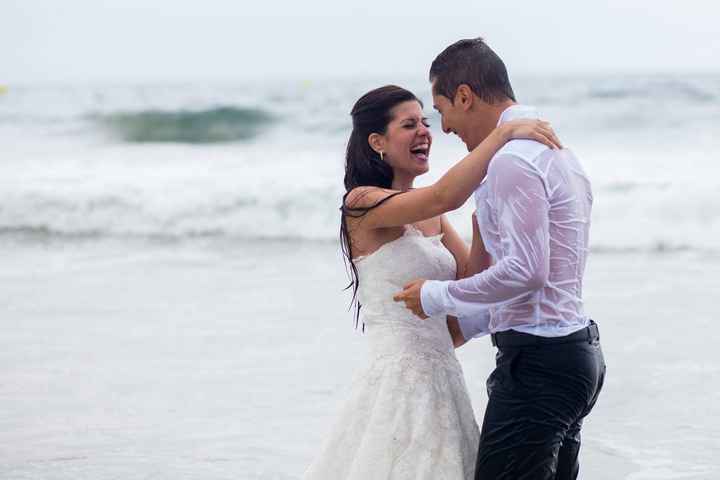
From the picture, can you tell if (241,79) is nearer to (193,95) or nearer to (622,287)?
(193,95)

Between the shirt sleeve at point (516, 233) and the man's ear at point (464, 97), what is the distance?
0.75ft

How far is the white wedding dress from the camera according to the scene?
10.3 ft

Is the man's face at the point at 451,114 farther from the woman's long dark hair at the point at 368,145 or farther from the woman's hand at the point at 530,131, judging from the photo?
the woman's long dark hair at the point at 368,145

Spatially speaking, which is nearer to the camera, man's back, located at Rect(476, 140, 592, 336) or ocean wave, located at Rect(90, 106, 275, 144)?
man's back, located at Rect(476, 140, 592, 336)

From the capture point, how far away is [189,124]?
23516 mm

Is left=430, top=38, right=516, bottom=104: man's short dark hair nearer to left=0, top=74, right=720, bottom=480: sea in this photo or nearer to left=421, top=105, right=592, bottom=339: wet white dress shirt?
left=421, top=105, right=592, bottom=339: wet white dress shirt

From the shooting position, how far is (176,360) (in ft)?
22.7

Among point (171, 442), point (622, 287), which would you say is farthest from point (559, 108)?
point (171, 442)

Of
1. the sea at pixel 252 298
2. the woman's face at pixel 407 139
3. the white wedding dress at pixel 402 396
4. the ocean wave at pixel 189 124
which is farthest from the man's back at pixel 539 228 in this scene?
the ocean wave at pixel 189 124

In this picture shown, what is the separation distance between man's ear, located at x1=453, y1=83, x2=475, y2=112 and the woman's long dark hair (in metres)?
0.46

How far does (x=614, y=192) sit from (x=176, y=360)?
804 cm

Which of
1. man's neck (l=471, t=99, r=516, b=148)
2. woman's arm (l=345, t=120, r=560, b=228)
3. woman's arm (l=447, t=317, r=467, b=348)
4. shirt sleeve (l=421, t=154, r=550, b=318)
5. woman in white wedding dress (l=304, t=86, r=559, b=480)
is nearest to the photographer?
shirt sleeve (l=421, t=154, r=550, b=318)

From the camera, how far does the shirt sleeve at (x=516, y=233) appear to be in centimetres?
272

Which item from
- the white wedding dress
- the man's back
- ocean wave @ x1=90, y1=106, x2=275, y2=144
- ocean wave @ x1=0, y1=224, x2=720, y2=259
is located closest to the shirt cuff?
the man's back
